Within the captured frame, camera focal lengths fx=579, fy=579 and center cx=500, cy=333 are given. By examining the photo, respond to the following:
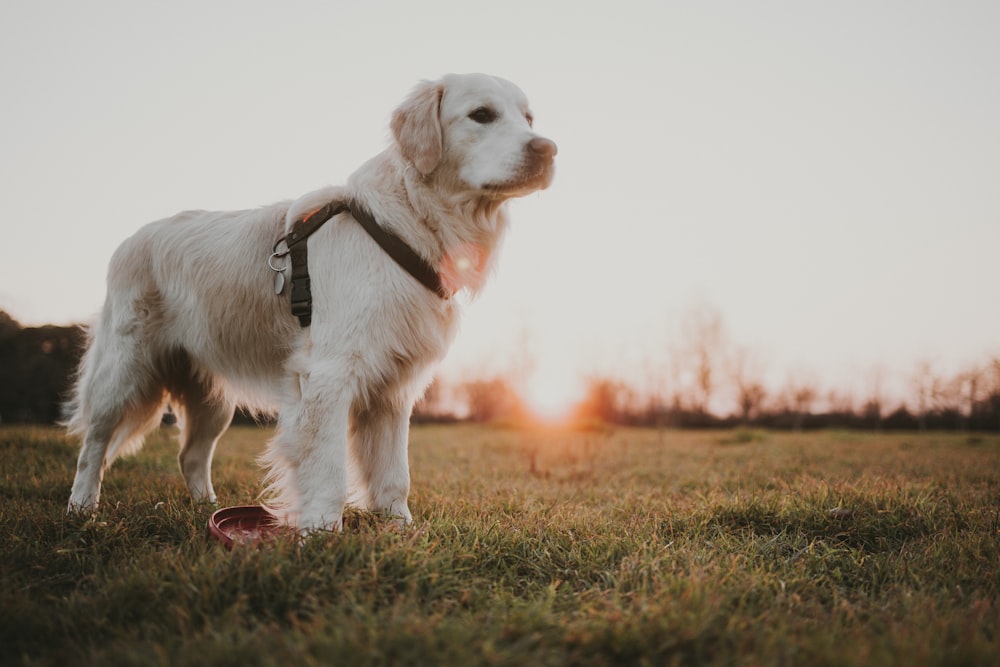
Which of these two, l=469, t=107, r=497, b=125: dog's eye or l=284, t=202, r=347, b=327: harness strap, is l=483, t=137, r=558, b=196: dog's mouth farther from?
l=284, t=202, r=347, b=327: harness strap

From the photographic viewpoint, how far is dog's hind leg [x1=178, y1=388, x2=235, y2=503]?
4.07 metres

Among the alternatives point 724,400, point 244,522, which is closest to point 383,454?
point 244,522

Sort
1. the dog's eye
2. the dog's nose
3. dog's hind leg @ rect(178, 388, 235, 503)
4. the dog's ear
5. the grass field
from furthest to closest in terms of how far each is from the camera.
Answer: dog's hind leg @ rect(178, 388, 235, 503) → the dog's eye → the dog's ear → the dog's nose → the grass field

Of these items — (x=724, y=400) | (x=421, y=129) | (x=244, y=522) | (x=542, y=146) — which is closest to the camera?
(x=542, y=146)

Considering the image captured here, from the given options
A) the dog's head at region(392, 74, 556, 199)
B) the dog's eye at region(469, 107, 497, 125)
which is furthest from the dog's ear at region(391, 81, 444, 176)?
the dog's eye at region(469, 107, 497, 125)

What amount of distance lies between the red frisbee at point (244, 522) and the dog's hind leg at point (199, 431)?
1081 millimetres

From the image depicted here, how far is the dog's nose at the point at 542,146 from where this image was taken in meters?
2.89

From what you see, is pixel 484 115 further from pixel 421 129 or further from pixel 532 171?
pixel 532 171

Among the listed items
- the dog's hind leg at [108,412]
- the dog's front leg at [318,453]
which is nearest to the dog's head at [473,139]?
the dog's front leg at [318,453]

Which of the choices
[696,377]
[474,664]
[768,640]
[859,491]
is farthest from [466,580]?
[696,377]

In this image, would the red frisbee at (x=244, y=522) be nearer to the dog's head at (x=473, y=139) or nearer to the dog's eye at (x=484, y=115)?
the dog's head at (x=473, y=139)

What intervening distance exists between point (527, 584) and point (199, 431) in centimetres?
296

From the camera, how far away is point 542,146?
9.49 feet

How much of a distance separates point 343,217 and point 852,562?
2.92 m
